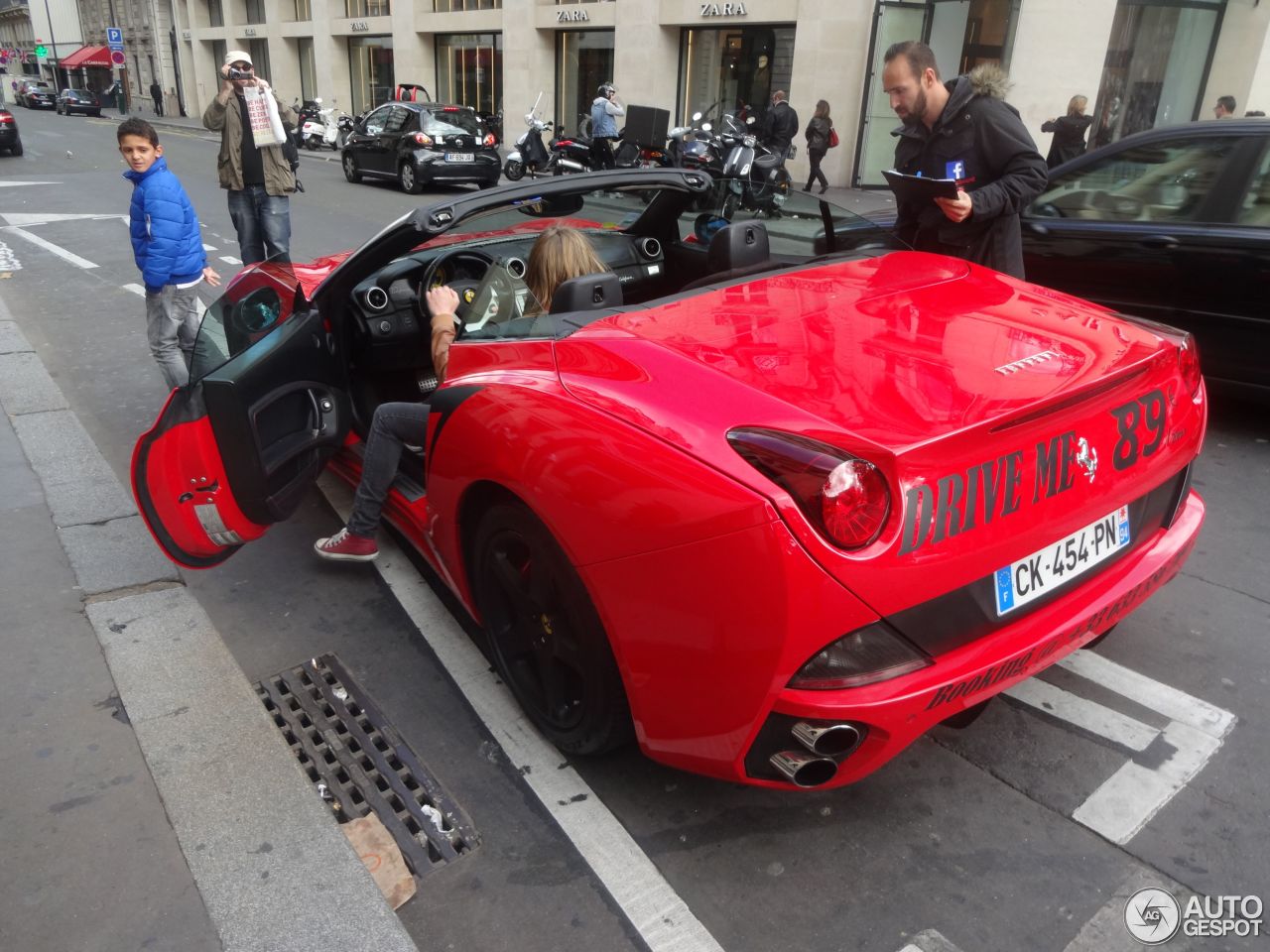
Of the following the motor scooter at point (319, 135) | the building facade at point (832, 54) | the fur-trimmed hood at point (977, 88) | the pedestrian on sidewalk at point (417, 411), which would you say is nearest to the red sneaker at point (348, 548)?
Result: the pedestrian on sidewalk at point (417, 411)

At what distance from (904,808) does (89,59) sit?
7381 centimetres

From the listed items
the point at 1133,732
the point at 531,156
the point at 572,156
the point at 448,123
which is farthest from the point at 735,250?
the point at 531,156

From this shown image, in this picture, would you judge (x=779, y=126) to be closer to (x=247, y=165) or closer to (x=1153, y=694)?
(x=247, y=165)

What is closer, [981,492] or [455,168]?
[981,492]

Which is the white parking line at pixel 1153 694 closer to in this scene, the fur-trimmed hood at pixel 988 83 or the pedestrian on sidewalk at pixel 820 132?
the fur-trimmed hood at pixel 988 83

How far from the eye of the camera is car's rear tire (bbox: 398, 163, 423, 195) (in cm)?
1602

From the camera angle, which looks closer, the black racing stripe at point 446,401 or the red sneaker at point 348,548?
the black racing stripe at point 446,401

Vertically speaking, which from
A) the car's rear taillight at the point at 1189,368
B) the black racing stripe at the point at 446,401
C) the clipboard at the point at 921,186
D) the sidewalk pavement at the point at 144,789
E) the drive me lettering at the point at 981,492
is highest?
the clipboard at the point at 921,186

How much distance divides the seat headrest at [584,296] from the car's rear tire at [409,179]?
47.6ft

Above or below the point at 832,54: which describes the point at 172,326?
below

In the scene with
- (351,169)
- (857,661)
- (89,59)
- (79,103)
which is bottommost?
(79,103)

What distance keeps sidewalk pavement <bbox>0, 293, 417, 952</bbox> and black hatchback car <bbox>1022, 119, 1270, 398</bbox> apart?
4634 mm

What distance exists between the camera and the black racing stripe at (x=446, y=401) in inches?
99.5

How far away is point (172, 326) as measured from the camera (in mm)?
5168
